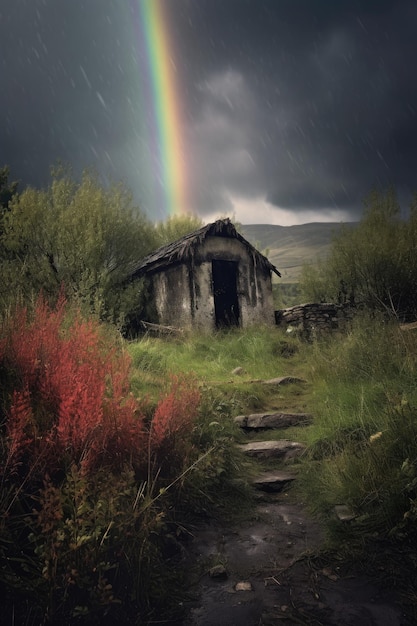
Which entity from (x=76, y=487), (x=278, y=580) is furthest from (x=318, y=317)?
(x=76, y=487)

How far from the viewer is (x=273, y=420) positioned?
5.75 m

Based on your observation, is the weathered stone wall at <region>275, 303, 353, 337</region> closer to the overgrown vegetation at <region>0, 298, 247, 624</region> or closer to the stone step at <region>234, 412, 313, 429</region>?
the stone step at <region>234, 412, 313, 429</region>

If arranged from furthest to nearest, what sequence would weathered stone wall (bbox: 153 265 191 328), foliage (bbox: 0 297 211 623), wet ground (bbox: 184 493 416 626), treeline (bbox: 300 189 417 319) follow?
1. treeline (bbox: 300 189 417 319)
2. weathered stone wall (bbox: 153 265 191 328)
3. wet ground (bbox: 184 493 416 626)
4. foliage (bbox: 0 297 211 623)

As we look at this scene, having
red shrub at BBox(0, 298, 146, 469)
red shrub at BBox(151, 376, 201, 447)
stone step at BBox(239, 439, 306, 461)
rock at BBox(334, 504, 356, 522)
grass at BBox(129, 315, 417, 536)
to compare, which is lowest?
stone step at BBox(239, 439, 306, 461)

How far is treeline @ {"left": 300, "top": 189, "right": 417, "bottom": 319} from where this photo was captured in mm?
17406

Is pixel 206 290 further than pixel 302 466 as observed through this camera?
Yes

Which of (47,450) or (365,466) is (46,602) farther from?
(365,466)

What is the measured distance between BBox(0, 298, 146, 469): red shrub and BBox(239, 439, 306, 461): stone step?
1818mm

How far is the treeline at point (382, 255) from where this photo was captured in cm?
1741

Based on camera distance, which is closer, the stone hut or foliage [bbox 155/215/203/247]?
the stone hut

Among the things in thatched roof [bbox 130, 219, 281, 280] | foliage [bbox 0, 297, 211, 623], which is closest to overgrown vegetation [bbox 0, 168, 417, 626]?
foliage [bbox 0, 297, 211, 623]

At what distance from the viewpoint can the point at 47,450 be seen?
2.61 meters

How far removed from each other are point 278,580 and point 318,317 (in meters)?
11.8

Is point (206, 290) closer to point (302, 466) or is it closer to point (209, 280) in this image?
point (209, 280)
